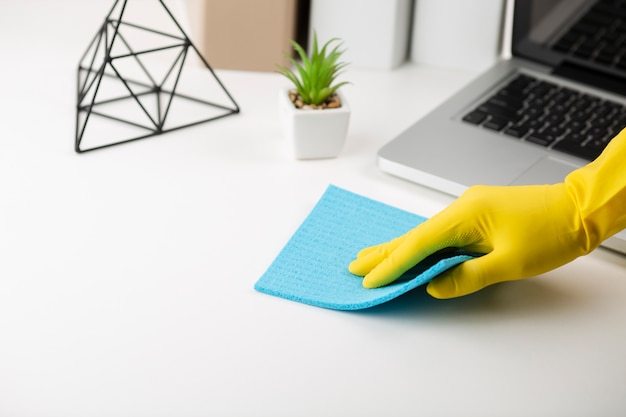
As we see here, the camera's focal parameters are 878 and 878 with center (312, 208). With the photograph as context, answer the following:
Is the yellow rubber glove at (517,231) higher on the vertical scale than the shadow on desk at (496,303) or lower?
higher

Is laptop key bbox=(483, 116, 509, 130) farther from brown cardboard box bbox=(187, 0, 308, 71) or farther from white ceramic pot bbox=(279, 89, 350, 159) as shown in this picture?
brown cardboard box bbox=(187, 0, 308, 71)

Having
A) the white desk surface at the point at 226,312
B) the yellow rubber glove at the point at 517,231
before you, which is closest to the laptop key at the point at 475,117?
the white desk surface at the point at 226,312

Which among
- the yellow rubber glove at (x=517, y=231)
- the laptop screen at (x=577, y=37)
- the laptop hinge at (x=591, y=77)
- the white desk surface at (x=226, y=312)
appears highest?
the laptop screen at (x=577, y=37)

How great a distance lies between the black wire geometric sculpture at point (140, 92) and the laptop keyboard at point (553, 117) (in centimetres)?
30

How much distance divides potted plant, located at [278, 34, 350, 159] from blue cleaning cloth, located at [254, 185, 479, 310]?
0.25 ft

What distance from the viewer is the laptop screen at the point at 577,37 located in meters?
1.05

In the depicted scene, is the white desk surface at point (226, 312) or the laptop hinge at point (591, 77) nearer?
the white desk surface at point (226, 312)

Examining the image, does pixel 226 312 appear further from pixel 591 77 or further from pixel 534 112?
pixel 591 77

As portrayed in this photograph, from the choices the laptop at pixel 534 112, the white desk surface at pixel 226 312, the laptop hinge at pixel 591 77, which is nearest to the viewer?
the white desk surface at pixel 226 312

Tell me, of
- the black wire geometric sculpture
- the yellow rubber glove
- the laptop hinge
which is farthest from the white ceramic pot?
the laptop hinge

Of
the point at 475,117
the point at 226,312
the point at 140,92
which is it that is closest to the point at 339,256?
the point at 226,312

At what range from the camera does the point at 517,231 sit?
74 cm

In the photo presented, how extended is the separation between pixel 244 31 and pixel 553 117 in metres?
0.39

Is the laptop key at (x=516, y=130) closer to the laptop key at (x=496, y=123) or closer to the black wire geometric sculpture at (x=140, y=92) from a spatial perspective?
the laptop key at (x=496, y=123)
